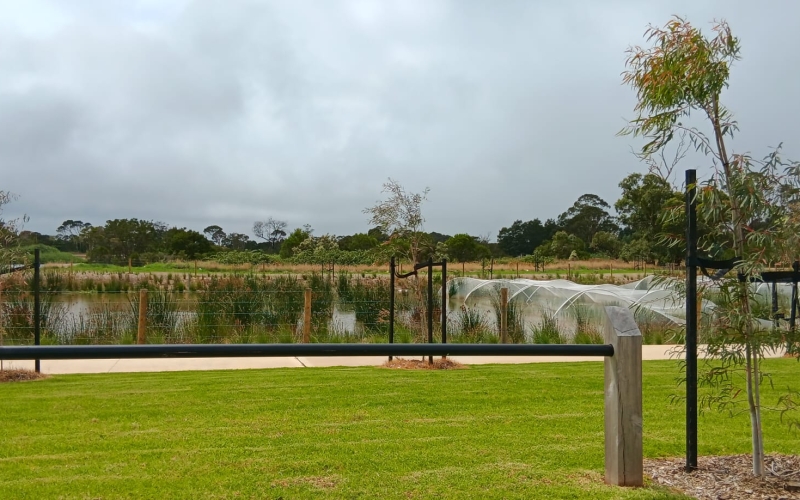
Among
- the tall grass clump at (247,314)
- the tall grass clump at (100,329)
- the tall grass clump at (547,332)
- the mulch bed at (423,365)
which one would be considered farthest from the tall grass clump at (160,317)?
the tall grass clump at (547,332)

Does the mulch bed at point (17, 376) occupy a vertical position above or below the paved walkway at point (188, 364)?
above

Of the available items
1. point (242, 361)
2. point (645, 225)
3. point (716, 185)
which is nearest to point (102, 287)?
point (242, 361)

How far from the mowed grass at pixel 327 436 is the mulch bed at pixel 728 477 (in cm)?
29

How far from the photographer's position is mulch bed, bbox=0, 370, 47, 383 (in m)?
7.95

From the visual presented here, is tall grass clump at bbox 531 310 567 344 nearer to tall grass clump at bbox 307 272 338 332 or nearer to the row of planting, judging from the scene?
the row of planting

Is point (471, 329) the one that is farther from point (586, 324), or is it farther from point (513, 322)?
point (586, 324)

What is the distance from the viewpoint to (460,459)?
4367 millimetres

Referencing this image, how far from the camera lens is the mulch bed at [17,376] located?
7.95m

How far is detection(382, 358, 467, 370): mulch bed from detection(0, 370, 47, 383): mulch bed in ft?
14.9

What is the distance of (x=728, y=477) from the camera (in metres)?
3.99

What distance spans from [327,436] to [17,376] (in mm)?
5183

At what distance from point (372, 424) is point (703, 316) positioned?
269 cm

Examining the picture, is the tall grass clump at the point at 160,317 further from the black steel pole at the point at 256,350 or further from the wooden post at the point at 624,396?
the wooden post at the point at 624,396

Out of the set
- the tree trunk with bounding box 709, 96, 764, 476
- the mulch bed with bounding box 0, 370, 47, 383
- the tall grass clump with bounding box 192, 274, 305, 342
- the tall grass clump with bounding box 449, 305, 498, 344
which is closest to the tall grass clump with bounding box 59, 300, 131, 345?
the tall grass clump with bounding box 192, 274, 305, 342
